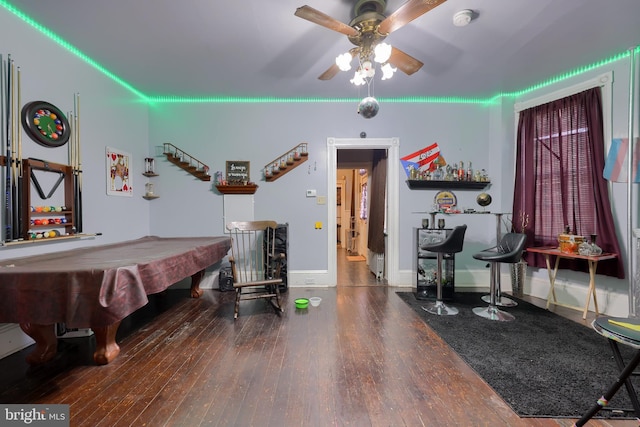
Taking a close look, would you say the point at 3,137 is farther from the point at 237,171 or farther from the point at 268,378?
the point at 268,378

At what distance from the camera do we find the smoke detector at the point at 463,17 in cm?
209

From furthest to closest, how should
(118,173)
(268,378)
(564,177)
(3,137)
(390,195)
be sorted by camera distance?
(390,195)
(118,173)
(564,177)
(3,137)
(268,378)

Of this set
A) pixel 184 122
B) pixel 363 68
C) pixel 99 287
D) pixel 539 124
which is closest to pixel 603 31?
pixel 539 124

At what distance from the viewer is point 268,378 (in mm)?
1746

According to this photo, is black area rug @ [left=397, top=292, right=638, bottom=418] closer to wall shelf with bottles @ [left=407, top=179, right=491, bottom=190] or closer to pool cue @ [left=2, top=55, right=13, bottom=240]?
wall shelf with bottles @ [left=407, top=179, right=491, bottom=190]

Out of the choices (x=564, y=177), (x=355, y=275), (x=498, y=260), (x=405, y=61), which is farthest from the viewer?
(x=355, y=275)

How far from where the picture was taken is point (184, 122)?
12.6 ft

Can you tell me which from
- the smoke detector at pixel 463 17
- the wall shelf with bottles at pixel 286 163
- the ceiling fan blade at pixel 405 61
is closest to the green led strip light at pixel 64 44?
the wall shelf with bottles at pixel 286 163

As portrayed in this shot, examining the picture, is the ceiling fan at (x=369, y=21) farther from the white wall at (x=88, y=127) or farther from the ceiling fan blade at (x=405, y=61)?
the white wall at (x=88, y=127)

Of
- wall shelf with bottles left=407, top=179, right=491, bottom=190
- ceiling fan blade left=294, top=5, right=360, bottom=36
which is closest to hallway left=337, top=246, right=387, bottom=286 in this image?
wall shelf with bottles left=407, top=179, right=491, bottom=190

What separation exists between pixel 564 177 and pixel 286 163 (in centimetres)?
350

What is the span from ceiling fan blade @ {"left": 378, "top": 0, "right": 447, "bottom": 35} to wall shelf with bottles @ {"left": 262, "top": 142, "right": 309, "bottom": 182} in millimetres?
2128

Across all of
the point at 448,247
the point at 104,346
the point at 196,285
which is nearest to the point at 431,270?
the point at 448,247

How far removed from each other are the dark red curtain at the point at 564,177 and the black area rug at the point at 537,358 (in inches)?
39.2
